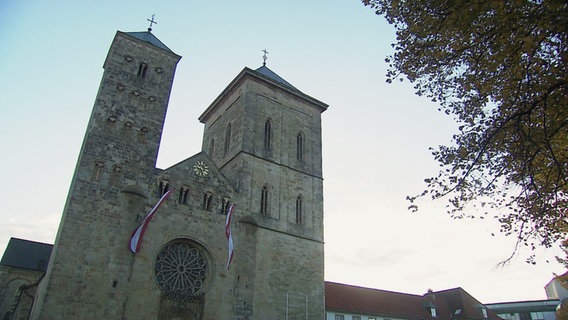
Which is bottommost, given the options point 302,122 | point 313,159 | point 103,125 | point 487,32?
point 487,32

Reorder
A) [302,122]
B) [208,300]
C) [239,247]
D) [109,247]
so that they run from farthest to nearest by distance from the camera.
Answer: [302,122], [239,247], [208,300], [109,247]

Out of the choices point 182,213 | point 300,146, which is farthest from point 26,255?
point 300,146

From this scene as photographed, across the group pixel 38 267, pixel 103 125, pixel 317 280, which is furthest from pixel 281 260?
pixel 38 267

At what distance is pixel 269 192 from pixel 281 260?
13.0ft

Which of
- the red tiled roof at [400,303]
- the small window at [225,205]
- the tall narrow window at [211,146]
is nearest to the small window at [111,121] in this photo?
the small window at [225,205]

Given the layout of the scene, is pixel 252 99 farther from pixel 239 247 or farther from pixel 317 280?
pixel 317 280

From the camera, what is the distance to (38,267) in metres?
37.0

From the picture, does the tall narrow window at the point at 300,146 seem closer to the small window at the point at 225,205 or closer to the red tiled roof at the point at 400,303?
the small window at the point at 225,205

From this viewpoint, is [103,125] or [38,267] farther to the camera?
[38,267]

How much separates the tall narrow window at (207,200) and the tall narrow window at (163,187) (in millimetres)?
1990

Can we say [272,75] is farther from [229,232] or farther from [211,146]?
[229,232]

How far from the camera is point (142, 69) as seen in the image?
23062mm

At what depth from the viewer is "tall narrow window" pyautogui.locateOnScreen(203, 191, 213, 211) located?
2116cm

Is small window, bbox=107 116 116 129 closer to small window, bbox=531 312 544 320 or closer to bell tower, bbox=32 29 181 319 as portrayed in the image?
bell tower, bbox=32 29 181 319
